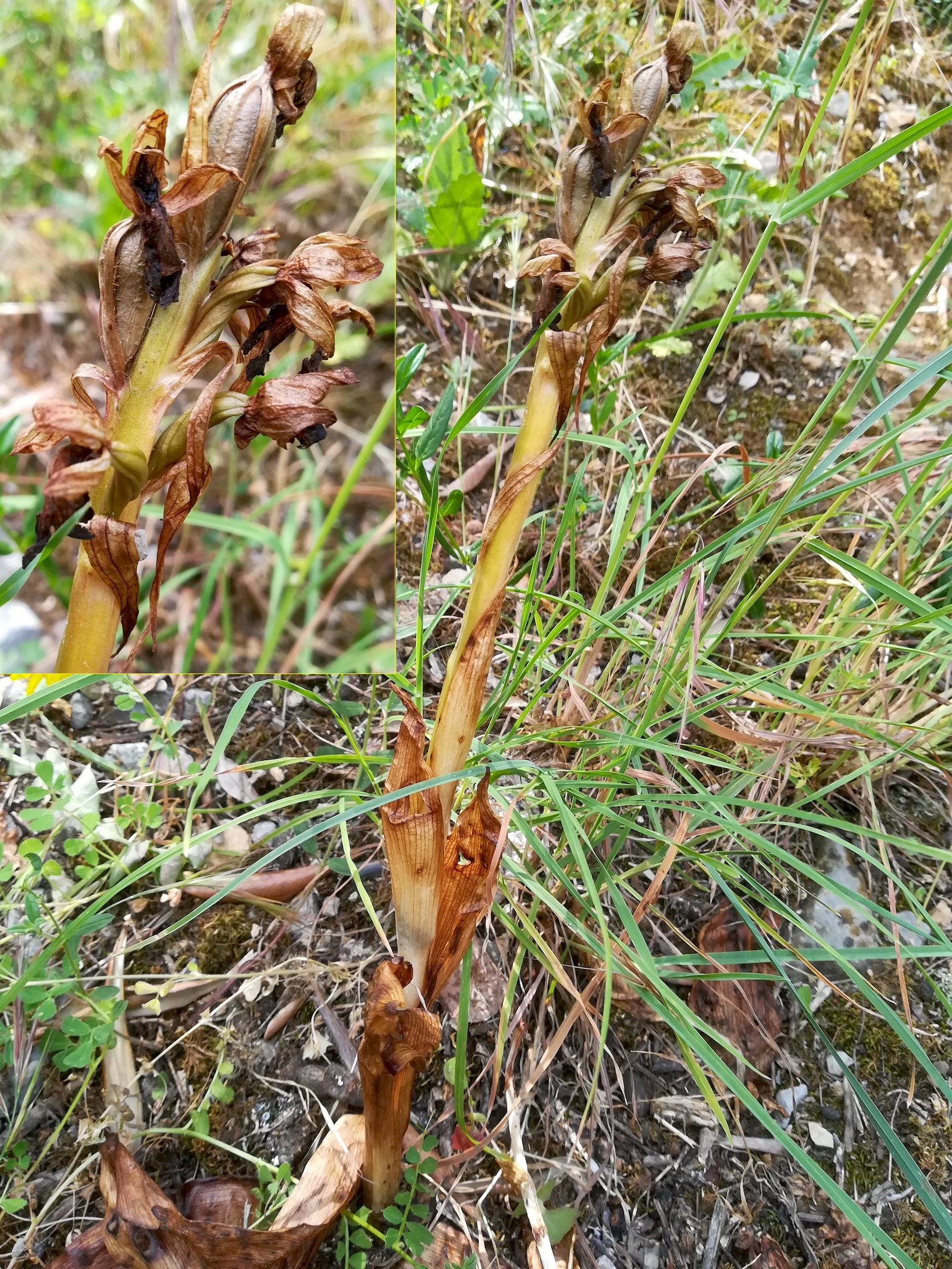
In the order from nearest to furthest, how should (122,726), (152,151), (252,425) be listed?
(152,151), (252,425), (122,726)

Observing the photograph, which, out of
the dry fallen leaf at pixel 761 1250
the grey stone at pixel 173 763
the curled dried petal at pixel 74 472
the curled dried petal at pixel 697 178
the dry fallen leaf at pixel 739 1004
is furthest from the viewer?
the grey stone at pixel 173 763

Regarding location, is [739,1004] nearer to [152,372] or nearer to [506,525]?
[506,525]

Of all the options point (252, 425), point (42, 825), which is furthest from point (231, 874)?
point (252, 425)

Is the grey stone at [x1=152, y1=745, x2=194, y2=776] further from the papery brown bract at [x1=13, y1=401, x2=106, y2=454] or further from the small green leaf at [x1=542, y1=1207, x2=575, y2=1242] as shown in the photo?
the small green leaf at [x1=542, y1=1207, x2=575, y2=1242]

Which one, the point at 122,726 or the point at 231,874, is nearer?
the point at 231,874

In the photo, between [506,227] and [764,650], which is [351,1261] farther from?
[506,227]

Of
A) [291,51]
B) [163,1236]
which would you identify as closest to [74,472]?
[291,51]

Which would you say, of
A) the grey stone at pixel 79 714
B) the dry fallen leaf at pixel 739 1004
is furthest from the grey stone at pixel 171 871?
the dry fallen leaf at pixel 739 1004

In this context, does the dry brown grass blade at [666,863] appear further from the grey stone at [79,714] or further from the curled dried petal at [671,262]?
the grey stone at [79,714]
